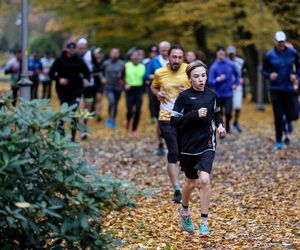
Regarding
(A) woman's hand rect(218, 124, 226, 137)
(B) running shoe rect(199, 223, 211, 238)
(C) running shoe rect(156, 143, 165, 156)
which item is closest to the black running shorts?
(A) woman's hand rect(218, 124, 226, 137)

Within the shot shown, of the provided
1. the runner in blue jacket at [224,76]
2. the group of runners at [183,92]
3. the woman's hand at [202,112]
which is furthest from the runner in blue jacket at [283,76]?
the woman's hand at [202,112]

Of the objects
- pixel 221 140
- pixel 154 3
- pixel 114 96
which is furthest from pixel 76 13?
pixel 221 140

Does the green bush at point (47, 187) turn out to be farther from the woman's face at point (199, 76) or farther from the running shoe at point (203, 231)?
the woman's face at point (199, 76)

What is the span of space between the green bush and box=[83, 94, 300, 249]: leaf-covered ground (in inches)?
33.8

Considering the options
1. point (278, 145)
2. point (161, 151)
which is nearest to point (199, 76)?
point (161, 151)

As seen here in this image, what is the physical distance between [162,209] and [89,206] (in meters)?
4.97

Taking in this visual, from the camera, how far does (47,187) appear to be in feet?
19.7

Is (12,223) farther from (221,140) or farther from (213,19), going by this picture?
(213,19)

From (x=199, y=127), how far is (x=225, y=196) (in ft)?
10.6

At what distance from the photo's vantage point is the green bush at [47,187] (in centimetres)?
578

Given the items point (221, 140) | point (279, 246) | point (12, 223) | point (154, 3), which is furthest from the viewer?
point (154, 3)

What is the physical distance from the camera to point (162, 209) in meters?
10.7

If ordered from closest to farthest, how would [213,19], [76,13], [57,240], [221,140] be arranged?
1. [57,240]
2. [221,140]
3. [213,19]
4. [76,13]

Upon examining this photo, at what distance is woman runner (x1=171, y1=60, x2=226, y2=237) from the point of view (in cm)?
867
